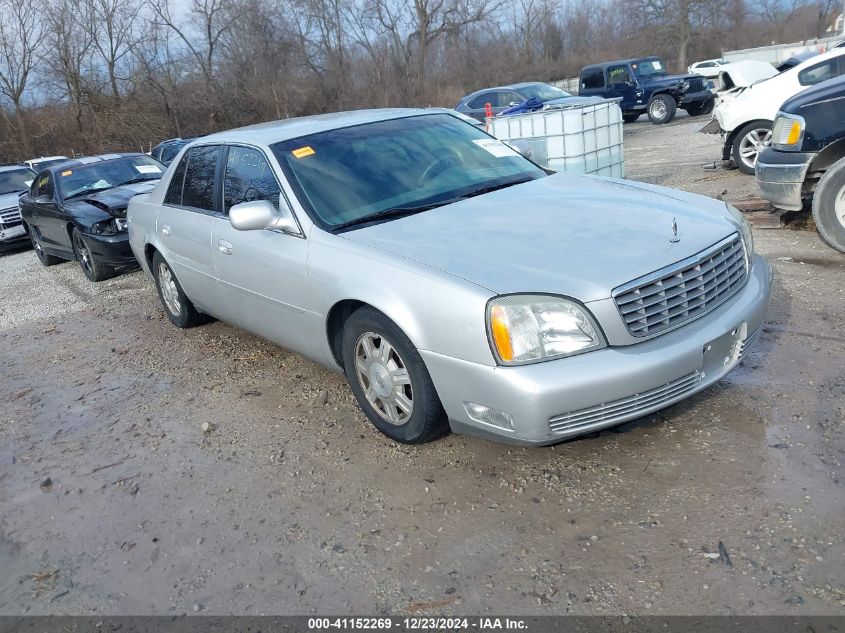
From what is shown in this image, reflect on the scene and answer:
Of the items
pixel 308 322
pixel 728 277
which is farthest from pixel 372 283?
pixel 728 277

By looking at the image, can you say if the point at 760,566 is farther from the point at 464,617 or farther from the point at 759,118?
the point at 759,118

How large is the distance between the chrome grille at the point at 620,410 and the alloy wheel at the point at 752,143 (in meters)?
8.02

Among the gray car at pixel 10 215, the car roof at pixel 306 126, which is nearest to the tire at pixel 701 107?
the gray car at pixel 10 215

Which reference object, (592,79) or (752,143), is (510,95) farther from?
(752,143)

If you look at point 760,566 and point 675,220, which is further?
point 675,220

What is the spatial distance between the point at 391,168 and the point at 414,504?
1.93 meters

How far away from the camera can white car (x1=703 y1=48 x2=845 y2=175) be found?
943 centimetres

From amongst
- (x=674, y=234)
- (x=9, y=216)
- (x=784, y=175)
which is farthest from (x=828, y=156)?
(x=9, y=216)

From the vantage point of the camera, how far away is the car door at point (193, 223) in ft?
16.0

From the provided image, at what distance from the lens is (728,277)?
341cm

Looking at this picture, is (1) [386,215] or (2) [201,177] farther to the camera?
(2) [201,177]

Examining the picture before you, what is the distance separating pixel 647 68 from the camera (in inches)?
878

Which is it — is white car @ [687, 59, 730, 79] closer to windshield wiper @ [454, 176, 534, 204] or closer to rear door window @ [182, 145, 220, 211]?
windshield wiper @ [454, 176, 534, 204]

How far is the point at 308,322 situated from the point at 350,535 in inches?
50.4
